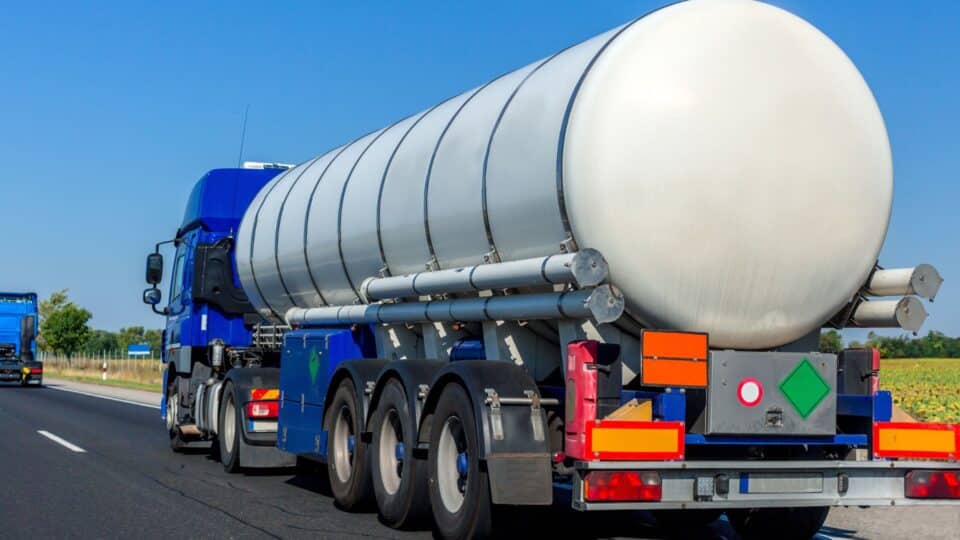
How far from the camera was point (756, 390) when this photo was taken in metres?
7.90

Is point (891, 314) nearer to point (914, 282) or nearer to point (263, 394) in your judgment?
point (914, 282)

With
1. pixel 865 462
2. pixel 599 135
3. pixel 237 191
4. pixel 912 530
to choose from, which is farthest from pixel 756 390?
pixel 237 191

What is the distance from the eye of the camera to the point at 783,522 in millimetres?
9562

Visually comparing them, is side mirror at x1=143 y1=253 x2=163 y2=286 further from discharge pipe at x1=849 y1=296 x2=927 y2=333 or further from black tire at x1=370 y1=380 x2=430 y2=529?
discharge pipe at x1=849 y1=296 x2=927 y2=333

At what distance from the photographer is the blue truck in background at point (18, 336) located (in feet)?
151

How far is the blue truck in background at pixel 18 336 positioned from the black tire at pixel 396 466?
127 feet

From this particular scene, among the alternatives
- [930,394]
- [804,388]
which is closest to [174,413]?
[804,388]

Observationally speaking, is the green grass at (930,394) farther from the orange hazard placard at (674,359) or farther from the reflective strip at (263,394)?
the orange hazard placard at (674,359)

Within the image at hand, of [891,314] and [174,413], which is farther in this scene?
[174,413]

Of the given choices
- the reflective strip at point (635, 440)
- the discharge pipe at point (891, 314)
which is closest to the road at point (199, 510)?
the reflective strip at point (635, 440)

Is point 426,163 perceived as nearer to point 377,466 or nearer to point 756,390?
point 377,466

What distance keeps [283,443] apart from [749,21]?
6584mm

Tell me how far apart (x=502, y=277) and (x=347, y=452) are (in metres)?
3.23

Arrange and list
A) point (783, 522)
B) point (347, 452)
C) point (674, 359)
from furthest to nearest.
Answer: point (347, 452) → point (783, 522) → point (674, 359)
